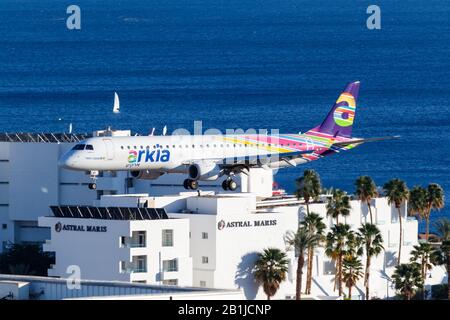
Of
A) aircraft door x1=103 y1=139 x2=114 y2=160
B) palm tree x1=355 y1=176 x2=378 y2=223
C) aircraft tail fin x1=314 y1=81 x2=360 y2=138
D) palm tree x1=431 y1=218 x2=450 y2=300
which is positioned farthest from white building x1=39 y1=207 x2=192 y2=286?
palm tree x1=355 y1=176 x2=378 y2=223

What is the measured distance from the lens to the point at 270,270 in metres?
109

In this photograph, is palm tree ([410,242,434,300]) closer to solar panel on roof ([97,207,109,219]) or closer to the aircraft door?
solar panel on roof ([97,207,109,219])

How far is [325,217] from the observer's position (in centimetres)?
12812

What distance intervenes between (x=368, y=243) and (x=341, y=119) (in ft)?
40.5

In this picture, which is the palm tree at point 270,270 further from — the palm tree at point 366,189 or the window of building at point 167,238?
the palm tree at point 366,189

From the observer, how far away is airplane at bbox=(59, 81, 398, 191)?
319 feet

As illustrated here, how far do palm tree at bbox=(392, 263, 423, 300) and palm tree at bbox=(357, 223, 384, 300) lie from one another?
2117 millimetres

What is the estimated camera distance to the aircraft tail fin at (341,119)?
371 feet

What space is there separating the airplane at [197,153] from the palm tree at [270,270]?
7099 mm

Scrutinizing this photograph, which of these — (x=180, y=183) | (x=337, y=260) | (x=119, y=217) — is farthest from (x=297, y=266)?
(x=180, y=183)

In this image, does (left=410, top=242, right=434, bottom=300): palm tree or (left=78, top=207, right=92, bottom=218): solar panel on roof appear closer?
(left=78, top=207, right=92, bottom=218): solar panel on roof
